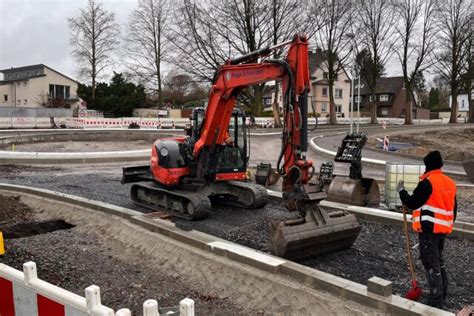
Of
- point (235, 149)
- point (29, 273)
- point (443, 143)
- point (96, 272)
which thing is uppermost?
point (235, 149)

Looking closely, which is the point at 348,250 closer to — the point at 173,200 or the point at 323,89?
the point at 173,200

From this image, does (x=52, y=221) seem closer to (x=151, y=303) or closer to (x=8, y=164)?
(x=151, y=303)

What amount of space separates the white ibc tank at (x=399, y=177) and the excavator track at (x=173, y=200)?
4.16 m

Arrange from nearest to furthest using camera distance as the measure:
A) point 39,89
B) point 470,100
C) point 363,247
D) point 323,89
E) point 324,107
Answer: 1. point 363,247
2. point 470,100
3. point 39,89
4. point 323,89
5. point 324,107

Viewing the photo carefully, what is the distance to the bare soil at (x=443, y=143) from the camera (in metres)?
23.7

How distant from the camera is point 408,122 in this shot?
2034 inches

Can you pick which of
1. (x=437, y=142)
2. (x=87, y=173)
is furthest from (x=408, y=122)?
(x=87, y=173)

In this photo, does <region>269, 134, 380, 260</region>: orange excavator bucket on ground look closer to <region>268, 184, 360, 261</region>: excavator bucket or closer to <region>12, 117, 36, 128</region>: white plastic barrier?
<region>268, 184, 360, 261</region>: excavator bucket

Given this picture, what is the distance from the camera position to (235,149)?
9.89m

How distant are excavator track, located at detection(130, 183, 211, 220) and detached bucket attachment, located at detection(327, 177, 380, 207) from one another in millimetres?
3182

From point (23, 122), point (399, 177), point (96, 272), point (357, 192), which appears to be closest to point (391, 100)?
point (23, 122)

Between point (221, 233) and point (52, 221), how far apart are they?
3.75 m

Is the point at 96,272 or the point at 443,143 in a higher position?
the point at 443,143

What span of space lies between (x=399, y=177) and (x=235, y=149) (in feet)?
12.4
